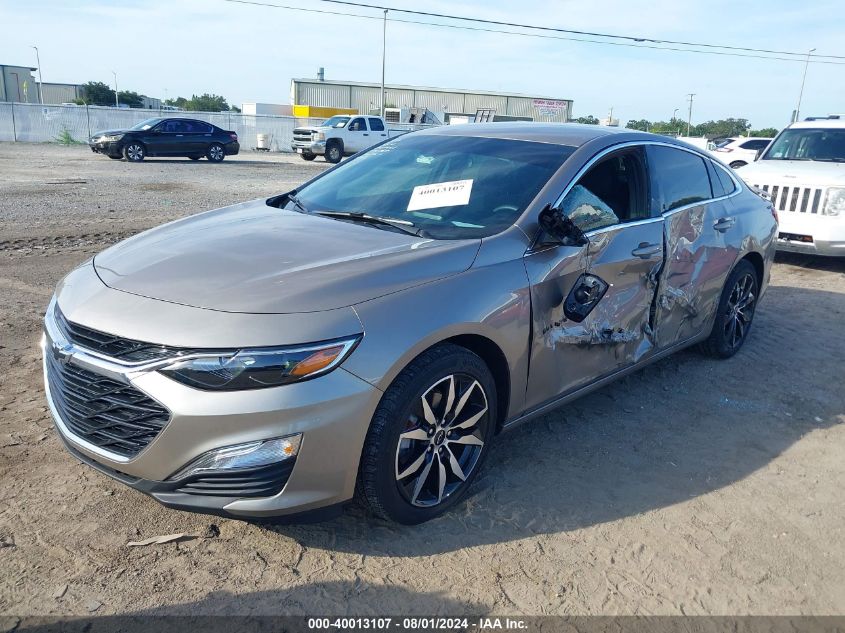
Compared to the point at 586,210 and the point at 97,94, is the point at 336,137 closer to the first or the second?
the point at 586,210

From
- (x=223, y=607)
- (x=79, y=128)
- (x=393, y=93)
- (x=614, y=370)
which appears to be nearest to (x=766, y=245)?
(x=614, y=370)

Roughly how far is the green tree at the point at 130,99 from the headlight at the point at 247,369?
292 ft

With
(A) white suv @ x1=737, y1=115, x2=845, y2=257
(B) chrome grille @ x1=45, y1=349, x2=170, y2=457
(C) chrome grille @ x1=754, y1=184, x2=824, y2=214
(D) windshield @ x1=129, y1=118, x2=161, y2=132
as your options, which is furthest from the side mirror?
(D) windshield @ x1=129, y1=118, x2=161, y2=132

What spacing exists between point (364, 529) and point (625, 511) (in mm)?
1260

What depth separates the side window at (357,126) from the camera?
2803 cm

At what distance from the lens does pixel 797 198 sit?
343 inches

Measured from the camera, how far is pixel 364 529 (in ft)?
10.0

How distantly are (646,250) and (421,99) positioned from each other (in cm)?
6164

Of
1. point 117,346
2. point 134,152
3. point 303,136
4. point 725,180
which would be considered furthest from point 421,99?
point 117,346

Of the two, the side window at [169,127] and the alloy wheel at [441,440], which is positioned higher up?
the side window at [169,127]

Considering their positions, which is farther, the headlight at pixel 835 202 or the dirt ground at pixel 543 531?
the headlight at pixel 835 202

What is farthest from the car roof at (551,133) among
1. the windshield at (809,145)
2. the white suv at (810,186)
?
the windshield at (809,145)

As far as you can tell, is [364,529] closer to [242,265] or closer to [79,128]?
[242,265]

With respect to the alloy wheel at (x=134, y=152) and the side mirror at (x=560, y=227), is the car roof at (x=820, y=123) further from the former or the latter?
the alloy wheel at (x=134, y=152)
